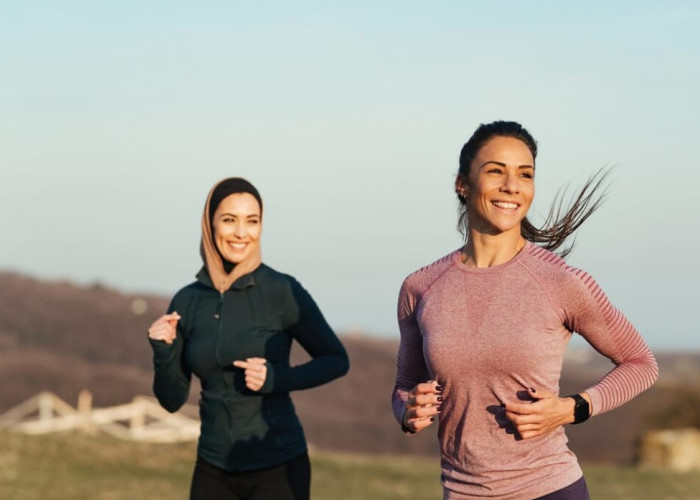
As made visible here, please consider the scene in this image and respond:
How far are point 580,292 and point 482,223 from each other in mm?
477

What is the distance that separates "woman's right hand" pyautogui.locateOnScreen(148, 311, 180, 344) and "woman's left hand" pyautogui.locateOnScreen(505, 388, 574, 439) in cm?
249

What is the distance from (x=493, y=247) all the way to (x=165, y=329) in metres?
2.28

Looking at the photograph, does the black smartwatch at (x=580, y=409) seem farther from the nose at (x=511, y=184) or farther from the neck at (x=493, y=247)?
the nose at (x=511, y=184)

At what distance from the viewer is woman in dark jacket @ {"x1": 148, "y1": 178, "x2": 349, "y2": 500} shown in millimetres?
5949

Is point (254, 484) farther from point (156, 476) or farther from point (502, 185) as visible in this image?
point (156, 476)

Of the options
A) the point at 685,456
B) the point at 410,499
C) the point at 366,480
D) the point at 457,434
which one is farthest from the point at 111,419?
the point at 457,434

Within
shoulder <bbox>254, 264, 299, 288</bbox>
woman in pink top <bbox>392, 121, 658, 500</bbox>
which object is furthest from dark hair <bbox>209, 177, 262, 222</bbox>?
woman in pink top <bbox>392, 121, 658, 500</bbox>

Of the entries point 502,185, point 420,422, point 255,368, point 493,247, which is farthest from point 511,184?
point 255,368

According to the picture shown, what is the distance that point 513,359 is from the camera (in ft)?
13.8

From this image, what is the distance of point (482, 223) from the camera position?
14.7ft

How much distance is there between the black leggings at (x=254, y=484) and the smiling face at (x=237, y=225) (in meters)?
1.13

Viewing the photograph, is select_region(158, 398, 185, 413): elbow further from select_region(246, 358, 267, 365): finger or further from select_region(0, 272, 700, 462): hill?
select_region(0, 272, 700, 462): hill

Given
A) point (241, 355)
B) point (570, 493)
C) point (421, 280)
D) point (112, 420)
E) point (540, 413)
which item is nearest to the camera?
point (540, 413)

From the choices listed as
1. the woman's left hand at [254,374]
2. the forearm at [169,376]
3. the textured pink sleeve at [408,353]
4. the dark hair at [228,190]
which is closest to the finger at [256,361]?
the woman's left hand at [254,374]
